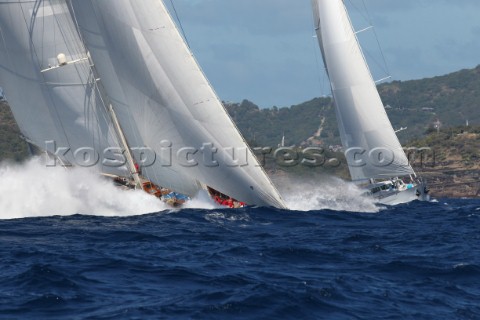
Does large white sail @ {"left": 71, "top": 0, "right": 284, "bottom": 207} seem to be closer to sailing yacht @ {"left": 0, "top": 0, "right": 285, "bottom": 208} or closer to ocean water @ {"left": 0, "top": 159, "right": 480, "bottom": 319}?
sailing yacht @ {"left": 0, "top": 0, "right": 285, "bottom": 208}

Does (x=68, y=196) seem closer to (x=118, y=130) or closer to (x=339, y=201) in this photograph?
(x=118, y=130)

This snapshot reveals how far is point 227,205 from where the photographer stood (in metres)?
39.1

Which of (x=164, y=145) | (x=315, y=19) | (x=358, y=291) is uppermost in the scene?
(x=315, y=19)

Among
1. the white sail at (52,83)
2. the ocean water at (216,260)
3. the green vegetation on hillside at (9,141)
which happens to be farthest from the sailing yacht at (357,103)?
the green vegetation on hillside at (9,141)

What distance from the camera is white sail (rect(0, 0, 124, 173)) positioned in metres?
38.4

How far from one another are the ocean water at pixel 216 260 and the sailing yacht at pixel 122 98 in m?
1.42

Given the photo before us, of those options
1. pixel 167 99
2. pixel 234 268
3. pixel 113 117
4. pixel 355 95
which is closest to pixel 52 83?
pixel 113 117

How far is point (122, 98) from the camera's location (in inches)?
1486

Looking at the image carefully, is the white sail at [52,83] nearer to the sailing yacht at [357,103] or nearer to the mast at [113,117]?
the mast at [113,117]

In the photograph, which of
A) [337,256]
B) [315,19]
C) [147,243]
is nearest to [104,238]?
[147,243]

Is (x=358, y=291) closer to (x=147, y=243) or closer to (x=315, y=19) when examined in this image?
(x=147, y=243)

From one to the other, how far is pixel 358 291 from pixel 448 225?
1635 cm

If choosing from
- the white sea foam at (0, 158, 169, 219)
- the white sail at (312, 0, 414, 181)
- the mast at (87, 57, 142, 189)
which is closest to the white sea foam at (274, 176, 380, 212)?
the white sail at (312, 0, 414, 181)

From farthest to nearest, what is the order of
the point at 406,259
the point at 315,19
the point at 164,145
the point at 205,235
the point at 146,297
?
the point at 315,19 < the point at 164,145 < the point at 205,235 < the point at 406,259 < the point at 146,297
